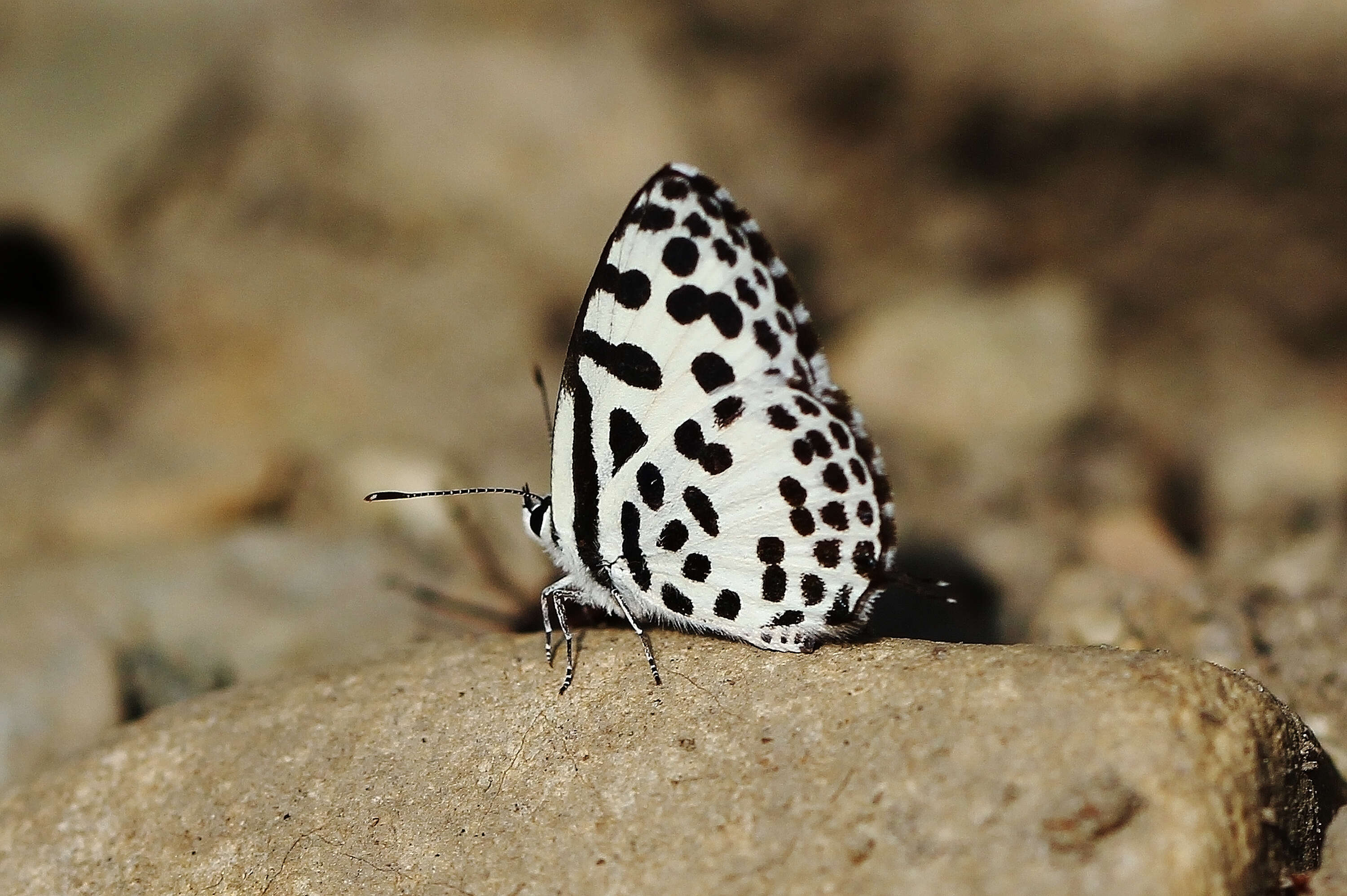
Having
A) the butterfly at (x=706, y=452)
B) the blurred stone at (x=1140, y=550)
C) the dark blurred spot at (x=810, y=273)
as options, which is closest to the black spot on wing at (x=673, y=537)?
the butterfly at (x=706, y=452)

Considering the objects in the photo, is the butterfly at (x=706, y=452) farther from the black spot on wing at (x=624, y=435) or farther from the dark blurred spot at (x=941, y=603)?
the dark blurred spot at (x=941, y=603)

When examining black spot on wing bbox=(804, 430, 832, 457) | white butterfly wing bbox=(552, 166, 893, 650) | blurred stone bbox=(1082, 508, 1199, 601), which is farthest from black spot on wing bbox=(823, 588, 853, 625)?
blurred stone bbox=(1082, 508, 1199, 601)

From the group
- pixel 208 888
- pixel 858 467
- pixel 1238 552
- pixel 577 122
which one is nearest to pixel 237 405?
pixel 577 122

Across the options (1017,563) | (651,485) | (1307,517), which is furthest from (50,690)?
(1307,517)

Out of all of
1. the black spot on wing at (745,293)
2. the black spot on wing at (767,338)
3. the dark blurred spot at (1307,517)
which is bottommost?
the dark blurred spot at (1307,517)

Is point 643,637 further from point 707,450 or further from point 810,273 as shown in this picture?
point 810,273

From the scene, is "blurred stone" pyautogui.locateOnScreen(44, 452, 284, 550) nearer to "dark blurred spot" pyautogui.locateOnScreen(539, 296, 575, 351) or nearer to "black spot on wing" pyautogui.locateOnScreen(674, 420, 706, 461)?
"dark blurred spot" pyautogui.locateOnScreen(539, 296, 575, 351)
